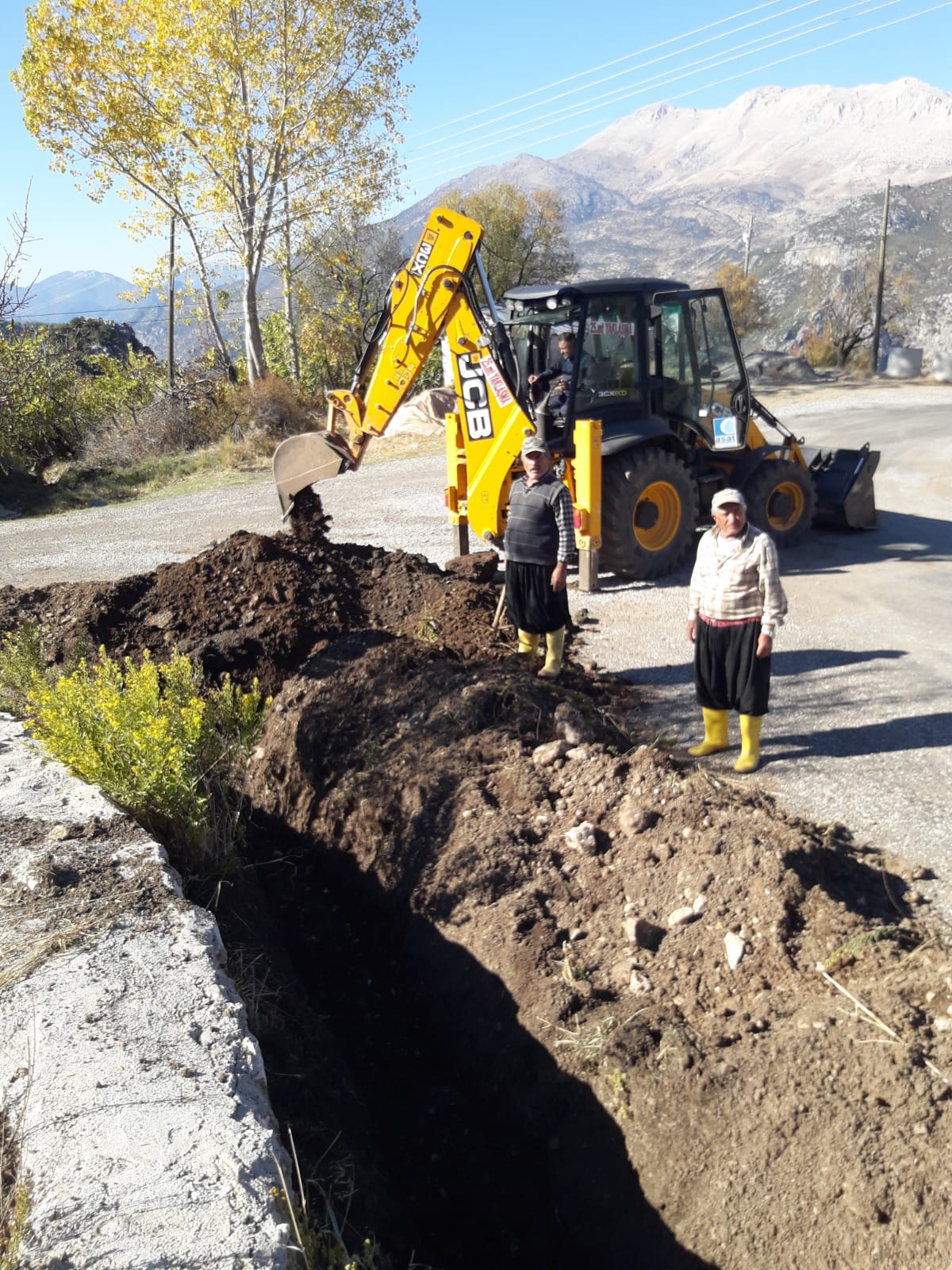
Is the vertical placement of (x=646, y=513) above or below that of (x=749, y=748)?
above

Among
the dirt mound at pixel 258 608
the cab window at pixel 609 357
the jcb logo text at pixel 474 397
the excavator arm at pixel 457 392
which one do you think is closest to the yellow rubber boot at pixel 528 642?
the dirt mound at pixel 258 608

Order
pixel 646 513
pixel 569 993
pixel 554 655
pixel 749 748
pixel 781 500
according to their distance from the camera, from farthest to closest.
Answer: pixel 781 500
pixel 646 513
pixel 554 655
pixel 749 748
pixel 569 993

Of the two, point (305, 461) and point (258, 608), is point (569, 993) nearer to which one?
point (258, 608)

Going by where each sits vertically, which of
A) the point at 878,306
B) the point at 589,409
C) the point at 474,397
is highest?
the point at 878,306

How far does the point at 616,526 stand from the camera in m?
8.85

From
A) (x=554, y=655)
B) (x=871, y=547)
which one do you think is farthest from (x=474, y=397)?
(x=871, y=547)

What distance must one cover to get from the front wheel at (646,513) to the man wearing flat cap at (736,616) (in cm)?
344

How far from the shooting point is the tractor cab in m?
8.98

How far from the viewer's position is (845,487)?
1062 cm

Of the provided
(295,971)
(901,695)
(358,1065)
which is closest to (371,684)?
(295,971)

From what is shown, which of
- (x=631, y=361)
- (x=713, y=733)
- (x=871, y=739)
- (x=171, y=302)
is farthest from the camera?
(x=171, y=302)

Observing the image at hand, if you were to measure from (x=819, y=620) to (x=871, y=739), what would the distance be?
2.38m

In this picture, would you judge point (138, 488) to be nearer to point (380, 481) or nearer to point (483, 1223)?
point (380, 481)

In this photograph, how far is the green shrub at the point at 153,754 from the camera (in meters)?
4.28
